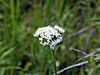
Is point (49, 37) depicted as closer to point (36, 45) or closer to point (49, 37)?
point (49, 37)

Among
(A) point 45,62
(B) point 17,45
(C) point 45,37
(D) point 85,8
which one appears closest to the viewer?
(C) point 45,37

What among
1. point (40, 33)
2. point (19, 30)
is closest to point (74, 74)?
point (19, 30)

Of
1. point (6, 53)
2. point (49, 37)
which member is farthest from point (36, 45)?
point (49, 37)

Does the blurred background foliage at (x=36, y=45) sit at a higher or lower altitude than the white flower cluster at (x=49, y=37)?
higher

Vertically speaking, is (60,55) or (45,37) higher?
(60,55)

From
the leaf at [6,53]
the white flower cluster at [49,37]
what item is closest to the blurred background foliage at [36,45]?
the leaf at [6,53]

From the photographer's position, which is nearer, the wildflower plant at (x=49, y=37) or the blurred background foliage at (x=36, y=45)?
the wildflower plant at (x=49, y=37)

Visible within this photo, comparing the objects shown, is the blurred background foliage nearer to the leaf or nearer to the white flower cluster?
the leaf

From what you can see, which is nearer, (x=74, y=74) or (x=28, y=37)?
(x=74, y=74)

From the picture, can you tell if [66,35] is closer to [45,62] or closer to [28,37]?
[28,37]

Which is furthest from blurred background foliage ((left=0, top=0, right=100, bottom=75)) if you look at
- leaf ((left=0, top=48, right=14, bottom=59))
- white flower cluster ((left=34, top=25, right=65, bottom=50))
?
white flower cluster ((left=34, top=25, right=65, bottom=50))

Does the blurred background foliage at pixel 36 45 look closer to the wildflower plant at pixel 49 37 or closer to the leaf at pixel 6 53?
the leaf at pixel 6 53
